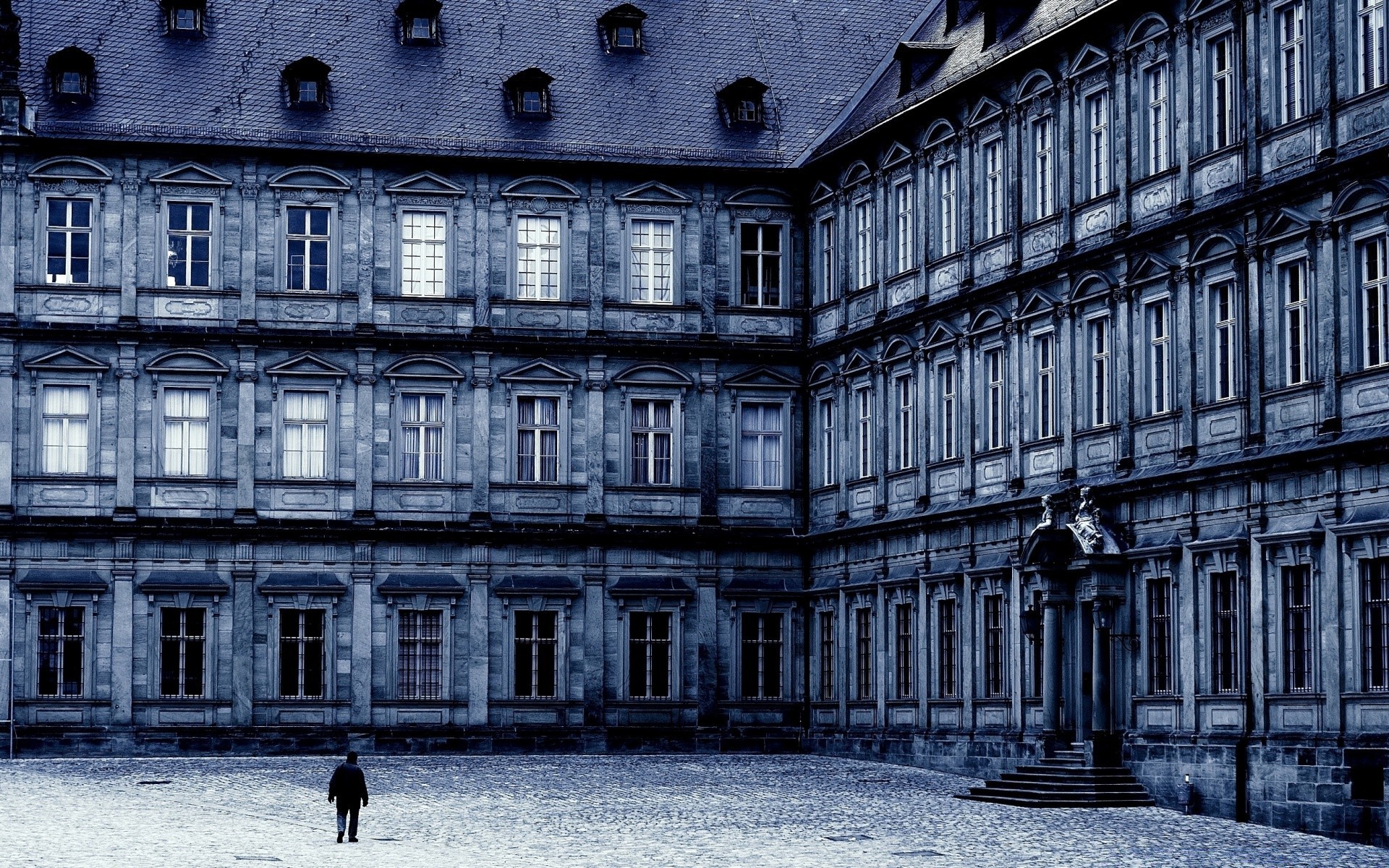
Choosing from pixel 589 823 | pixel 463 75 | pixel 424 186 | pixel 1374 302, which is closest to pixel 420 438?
pixel 424 186

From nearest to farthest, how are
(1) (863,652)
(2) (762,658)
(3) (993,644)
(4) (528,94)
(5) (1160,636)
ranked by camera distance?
(5) (1160,636) < (3) (993,644) < (1) (863,652) < (2) (762,658) < (4) (528,94)

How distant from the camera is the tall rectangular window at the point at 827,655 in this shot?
55312 millimetres

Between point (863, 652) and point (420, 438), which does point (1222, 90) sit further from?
point (420, 438)

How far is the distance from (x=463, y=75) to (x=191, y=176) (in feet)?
21.2

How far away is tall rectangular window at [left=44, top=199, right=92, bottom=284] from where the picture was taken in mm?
54844

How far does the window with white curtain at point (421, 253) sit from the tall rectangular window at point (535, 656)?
286 inches

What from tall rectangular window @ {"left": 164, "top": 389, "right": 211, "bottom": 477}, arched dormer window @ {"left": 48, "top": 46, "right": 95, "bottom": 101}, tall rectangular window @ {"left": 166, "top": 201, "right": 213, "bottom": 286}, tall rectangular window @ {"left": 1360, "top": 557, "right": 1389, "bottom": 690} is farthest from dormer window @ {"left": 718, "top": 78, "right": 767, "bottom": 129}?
tall rectangular window @ {"left": 1360, "top": 557, "right": 1389, "bottom": 690}

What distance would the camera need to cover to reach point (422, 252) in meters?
56.2

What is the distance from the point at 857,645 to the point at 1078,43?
1480cm

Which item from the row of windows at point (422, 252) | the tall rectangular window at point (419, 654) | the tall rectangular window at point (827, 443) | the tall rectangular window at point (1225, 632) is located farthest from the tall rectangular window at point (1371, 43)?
the tall rectangular window at point (419, 654)

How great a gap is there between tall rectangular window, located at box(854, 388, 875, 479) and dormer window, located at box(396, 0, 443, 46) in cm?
1278

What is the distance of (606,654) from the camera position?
56.2 metres

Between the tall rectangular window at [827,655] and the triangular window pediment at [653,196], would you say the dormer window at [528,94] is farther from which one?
the tall rectangular window at [827,655]

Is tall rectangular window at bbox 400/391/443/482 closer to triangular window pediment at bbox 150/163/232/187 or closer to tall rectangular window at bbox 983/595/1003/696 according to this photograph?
triangular window pediment at bbox 150/163/232/187
